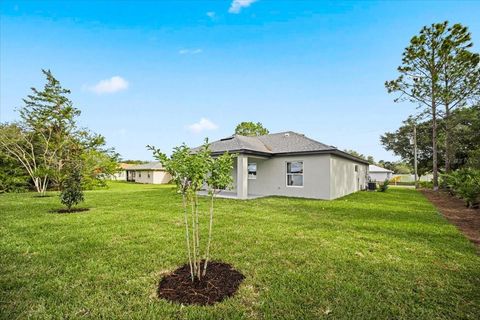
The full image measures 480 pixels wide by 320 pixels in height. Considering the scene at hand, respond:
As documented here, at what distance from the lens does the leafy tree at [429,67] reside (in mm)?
19078

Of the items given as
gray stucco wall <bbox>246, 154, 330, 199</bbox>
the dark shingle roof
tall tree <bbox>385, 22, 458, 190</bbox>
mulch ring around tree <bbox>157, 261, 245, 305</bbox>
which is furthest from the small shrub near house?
tall tree <bbox>385, 22, 458, 190</bbox>

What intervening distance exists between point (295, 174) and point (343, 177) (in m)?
3.58

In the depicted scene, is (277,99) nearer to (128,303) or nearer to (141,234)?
(141,234)

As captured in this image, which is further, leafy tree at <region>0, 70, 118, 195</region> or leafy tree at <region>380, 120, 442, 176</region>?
leafy tree at <region>380, 120, 442, 176</region>

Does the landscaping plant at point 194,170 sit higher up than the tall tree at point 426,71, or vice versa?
the tall tree at point 426,71

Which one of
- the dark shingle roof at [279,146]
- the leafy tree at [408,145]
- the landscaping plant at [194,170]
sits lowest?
the landscaping plant at [194,170]

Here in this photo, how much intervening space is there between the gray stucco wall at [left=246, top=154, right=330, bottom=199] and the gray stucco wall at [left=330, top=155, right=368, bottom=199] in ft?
1.52

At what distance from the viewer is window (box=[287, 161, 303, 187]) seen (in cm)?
1343

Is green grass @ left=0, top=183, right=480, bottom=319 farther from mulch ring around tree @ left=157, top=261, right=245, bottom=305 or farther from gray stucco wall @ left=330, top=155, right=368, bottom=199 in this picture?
gray stucco wall @ left=330, top=155, right=368, bottom=199

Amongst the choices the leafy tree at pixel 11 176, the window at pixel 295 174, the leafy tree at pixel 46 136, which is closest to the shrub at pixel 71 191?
the window at pixel 295 174

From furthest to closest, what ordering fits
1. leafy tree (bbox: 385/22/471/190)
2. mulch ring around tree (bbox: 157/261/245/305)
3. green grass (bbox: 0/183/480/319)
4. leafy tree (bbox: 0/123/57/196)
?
leafy tree (bbox: 385/22/471/190) < leafy tree (bbox: 0/123/57/196) < mulch ring around tree (bbox: 157/261/245/305) < green grass (bbox: 0/183/480/319)

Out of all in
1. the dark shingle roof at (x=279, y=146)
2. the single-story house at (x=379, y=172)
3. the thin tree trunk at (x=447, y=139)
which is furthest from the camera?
the single-story house at (x=379, y=172)

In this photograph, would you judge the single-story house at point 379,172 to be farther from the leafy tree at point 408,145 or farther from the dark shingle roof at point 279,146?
the dark shingle roof at point 279,146

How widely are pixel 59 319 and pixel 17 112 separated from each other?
23533 millimetres
